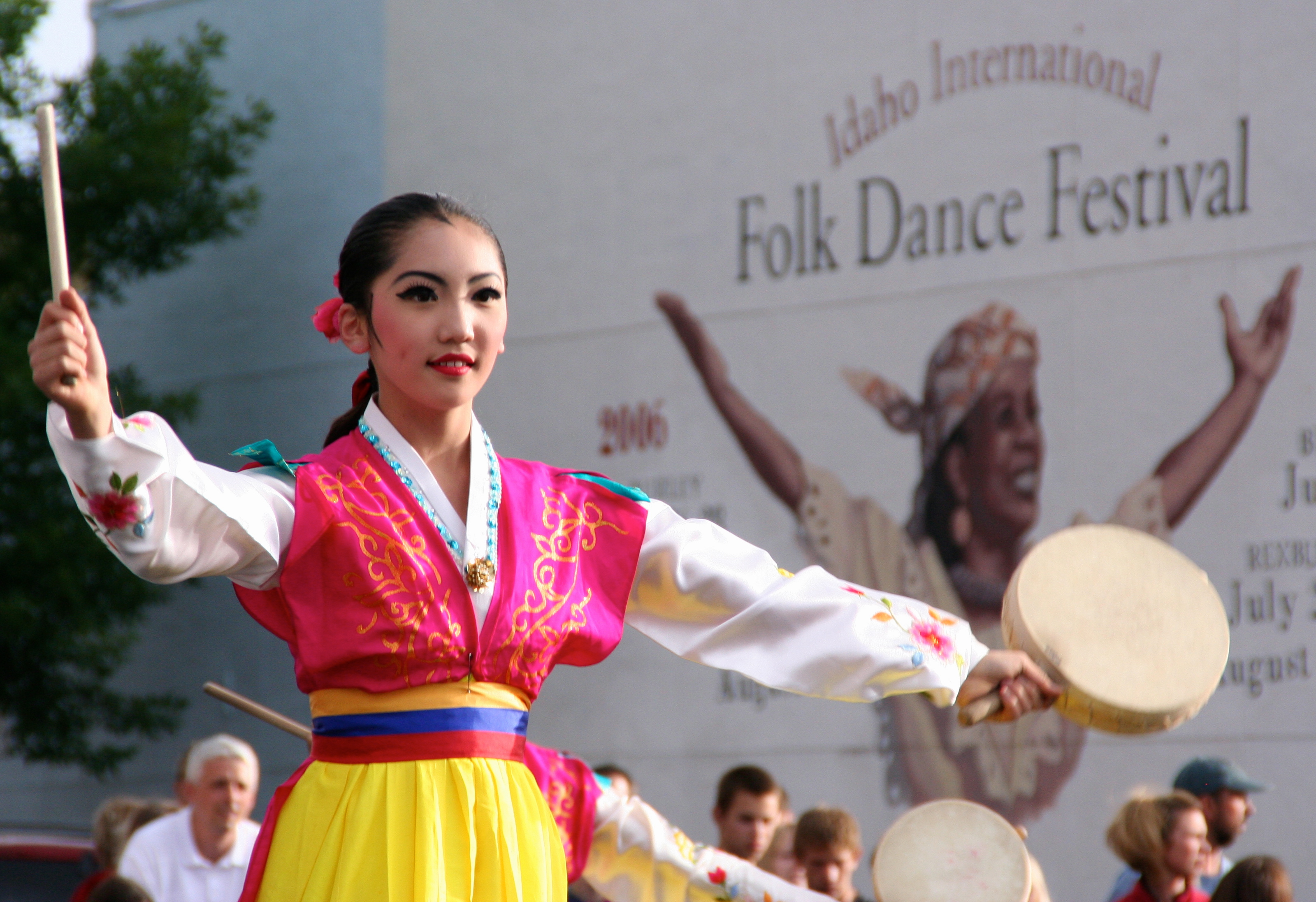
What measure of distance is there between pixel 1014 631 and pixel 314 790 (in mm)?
1103

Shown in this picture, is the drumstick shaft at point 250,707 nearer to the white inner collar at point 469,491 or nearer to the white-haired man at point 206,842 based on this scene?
the white-haired man at point 206,842

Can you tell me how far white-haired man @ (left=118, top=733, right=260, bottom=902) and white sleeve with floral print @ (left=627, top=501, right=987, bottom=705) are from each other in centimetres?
315

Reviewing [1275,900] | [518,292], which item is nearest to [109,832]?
[1275,900]

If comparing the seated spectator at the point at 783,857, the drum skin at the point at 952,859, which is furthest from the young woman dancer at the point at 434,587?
the seated spectator at the point at 783,857

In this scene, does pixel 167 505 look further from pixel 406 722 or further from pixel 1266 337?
pixel 1266 337

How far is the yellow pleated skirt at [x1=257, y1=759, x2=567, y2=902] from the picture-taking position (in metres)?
2.00

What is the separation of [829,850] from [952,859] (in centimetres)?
177

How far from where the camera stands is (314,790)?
208cm

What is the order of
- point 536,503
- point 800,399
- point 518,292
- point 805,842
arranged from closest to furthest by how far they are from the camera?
point 536,503, point 805,842, point 800,399, point 518,292

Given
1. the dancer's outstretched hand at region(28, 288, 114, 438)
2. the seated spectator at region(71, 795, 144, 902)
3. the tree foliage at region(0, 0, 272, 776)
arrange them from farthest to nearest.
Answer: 1. the tree foliage at region(0, 0, 272, 776)
2. the seated spectator at region(71, 795, 144, 902)
3. the dancer's outstretched hand at region(28, 288, 114, 438)

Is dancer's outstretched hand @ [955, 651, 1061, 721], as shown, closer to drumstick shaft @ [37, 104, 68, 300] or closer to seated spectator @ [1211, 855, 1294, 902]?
drumstick shaft @ [37, 104, 68, 300]

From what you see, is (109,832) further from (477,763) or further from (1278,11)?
(1278,11)

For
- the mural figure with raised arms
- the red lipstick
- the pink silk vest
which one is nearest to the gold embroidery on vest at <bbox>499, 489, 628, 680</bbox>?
the pink silk vest

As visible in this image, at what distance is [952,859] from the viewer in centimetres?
289
